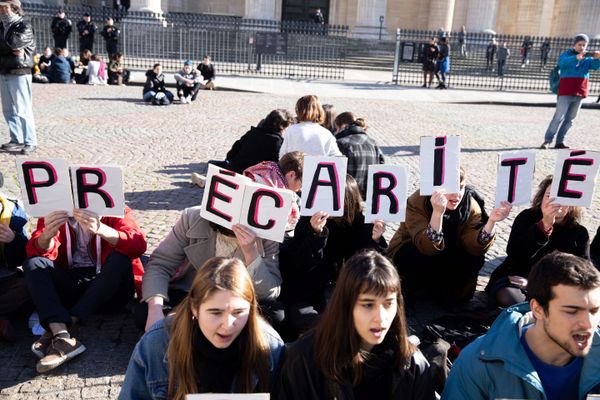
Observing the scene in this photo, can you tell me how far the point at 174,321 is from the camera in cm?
289

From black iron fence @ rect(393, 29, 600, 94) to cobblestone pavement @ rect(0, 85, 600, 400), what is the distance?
509 cm

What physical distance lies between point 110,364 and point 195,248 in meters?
0.89

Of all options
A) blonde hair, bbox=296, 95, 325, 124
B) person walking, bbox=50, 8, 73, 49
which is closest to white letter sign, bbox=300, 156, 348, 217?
blonde hair, bbox=296, 95, 325, 124

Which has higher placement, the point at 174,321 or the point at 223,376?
the point at 174,321

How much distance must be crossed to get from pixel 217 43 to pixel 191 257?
21985 millimetres

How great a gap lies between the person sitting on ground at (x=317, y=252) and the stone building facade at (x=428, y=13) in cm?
2637

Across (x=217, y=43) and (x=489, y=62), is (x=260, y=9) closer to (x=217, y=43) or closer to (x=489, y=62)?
(x=217, y=43)

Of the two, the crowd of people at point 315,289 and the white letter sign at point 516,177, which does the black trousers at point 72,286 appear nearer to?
the crowd of people at point 315,289

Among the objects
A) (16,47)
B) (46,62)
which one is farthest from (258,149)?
(46,62)

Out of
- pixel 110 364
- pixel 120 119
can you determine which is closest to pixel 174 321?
pixel 110 364

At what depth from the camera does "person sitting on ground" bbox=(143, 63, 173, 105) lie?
14953mm

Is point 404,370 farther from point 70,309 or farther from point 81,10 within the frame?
point 81,10

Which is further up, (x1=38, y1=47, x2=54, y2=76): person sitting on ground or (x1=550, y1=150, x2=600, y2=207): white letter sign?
(x1=550, y1=150, x2=600, y2=207): white letter sign

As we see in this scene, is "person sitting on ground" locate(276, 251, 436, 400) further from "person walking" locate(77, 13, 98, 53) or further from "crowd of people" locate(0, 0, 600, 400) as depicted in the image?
"person walking" locate(77, 13, 98, 53)
